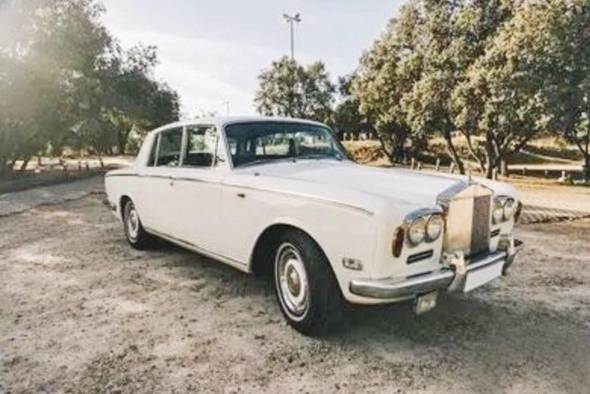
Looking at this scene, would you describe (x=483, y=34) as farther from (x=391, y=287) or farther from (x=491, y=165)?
(x=391, y=287)

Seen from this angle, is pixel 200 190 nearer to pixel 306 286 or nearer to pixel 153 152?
pixel 153 152

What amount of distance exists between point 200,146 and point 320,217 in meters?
2.04

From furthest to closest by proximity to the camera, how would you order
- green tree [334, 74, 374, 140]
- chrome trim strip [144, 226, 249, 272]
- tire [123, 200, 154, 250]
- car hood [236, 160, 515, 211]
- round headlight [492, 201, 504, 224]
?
green tree [334, 74, 374, 140]
tire [123, 200, 154, 250]
chrome trim strip [144, 226, 249, 272]
round headlight [492, 201, 504, 224]
car hood [236, 160, 515, 211]

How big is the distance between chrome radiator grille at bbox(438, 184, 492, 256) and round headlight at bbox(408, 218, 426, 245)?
269 millimetres

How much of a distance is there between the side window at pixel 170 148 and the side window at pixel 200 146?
22 cm

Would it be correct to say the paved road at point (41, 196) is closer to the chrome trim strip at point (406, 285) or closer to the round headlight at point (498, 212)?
the chrome trim strip at point (406, 285)

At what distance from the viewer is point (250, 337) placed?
396 centimetres

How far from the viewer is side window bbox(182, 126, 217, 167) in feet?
16.1

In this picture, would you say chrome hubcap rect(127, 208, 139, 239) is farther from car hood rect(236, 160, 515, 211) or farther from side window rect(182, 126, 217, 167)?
car hood rect(236, 160, 515, 211)

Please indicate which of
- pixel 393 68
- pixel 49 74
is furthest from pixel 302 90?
pixel 49 74

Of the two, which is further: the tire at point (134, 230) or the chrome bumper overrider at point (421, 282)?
the tire at point (134, 230)

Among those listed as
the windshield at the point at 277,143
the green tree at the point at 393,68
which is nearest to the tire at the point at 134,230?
the windshield at the point at 277,143

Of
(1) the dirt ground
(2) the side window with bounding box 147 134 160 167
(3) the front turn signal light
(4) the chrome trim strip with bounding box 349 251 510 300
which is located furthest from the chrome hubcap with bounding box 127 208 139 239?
(3) the front turn signal light

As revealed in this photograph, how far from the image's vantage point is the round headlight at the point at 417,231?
131 inches
